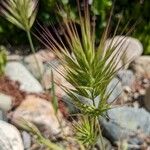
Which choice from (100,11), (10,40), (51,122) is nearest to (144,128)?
(51,122)

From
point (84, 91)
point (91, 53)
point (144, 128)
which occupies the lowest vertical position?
point (144, 128)

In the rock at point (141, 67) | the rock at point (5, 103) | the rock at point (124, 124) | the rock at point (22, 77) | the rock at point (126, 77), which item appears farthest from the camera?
the rock at point (141, 67)

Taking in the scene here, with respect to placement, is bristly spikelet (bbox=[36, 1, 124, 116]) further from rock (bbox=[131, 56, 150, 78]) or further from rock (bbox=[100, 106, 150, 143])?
rock (bbox=[131, 56, 150, 78])

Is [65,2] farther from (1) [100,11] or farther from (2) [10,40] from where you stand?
(2) [10,40]

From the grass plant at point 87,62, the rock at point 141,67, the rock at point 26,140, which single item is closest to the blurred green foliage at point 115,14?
the rock at point 141,67

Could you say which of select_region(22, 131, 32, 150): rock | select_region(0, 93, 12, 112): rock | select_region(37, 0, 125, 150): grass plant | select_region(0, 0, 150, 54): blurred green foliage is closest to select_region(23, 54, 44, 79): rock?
select_region(0, 0, 150, 54): blurred green foliage

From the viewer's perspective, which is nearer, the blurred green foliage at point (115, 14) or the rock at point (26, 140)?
the rock at point (26, 140)

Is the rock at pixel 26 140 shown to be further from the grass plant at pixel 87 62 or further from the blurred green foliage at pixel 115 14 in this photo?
the grass plant at pixel 87 62
